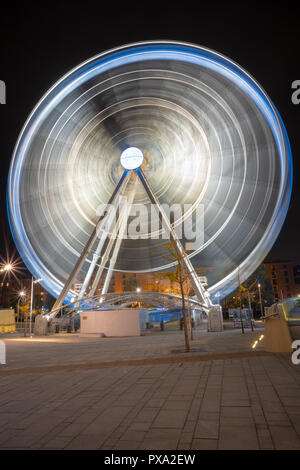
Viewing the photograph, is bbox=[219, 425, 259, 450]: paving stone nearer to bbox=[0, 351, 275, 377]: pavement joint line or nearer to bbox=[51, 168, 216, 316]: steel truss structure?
bbox=[0, 351, 275, 377]: pavement joint line

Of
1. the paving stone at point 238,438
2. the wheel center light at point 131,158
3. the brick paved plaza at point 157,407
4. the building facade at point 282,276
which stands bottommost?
the brick paved plaza at point 157,407

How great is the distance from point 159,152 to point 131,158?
6.83 ft

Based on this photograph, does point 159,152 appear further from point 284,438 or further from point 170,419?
point 284,438

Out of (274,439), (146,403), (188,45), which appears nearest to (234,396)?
(146,403)

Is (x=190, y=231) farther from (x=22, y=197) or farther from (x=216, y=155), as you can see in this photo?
(x=22, y=197)

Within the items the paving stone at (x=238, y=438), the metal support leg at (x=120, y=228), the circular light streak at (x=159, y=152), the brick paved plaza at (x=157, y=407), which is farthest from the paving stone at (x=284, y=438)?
the metal support leg at (x=120, y=228)

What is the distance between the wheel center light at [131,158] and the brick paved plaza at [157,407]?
1608 cm

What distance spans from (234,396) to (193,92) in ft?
58.6

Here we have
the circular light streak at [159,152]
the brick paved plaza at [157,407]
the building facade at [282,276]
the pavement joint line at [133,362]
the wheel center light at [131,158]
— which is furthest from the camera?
the building facade at [282,276]

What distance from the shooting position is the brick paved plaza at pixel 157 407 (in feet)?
10.3

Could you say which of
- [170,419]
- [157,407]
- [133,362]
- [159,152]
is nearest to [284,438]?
[170,419]

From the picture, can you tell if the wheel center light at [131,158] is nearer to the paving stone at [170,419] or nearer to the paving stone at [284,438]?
the paving stone at [170,419]

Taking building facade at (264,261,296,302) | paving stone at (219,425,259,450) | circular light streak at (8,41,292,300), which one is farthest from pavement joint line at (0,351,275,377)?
building facade at (264,261,296,302)

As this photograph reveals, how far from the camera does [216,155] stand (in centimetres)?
1980
